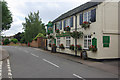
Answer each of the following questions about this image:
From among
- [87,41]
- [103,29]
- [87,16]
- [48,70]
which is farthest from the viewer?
[87,16]

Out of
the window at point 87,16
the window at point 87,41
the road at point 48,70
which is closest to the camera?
the road at point 48,70

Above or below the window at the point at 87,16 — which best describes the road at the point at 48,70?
below

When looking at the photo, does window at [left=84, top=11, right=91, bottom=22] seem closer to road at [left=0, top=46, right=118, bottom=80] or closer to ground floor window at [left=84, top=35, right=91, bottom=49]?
ground floor window at [left=84, top=35, right=91, bottom=49]

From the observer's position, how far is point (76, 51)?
17.2 metres

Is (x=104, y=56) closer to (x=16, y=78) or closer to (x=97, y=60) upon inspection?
(x=97, y=60)

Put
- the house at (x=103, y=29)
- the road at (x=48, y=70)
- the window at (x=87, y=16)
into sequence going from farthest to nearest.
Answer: the window at (x=87, y=16), the house at (x=103, y=29), the road at (x=48, y=70)

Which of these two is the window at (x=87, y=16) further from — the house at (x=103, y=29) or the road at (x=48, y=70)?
the road at (x=48, y=70)

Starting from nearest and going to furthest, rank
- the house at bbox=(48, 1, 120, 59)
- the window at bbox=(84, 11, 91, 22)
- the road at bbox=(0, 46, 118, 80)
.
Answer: the road at bbox=(0, 46, 118, 80), the house at bbox=(48, 1, 120, 59), the window at bbox=(84, 11, 91, 22)

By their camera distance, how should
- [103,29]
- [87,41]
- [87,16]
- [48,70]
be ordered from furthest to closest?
[87,16] → [87,41] → [103,29] → [48,70]

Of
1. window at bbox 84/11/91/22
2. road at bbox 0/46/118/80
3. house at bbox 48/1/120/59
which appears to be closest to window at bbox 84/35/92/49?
house at bbox 48/1/120/59

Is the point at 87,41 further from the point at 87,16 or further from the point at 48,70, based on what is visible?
the point at 48,70

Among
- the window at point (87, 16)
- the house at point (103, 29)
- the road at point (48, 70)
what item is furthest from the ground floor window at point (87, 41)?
the road at point (48, 70)

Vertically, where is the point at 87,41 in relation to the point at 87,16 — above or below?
below

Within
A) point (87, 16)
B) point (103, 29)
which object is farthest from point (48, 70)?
point (87, 16)
